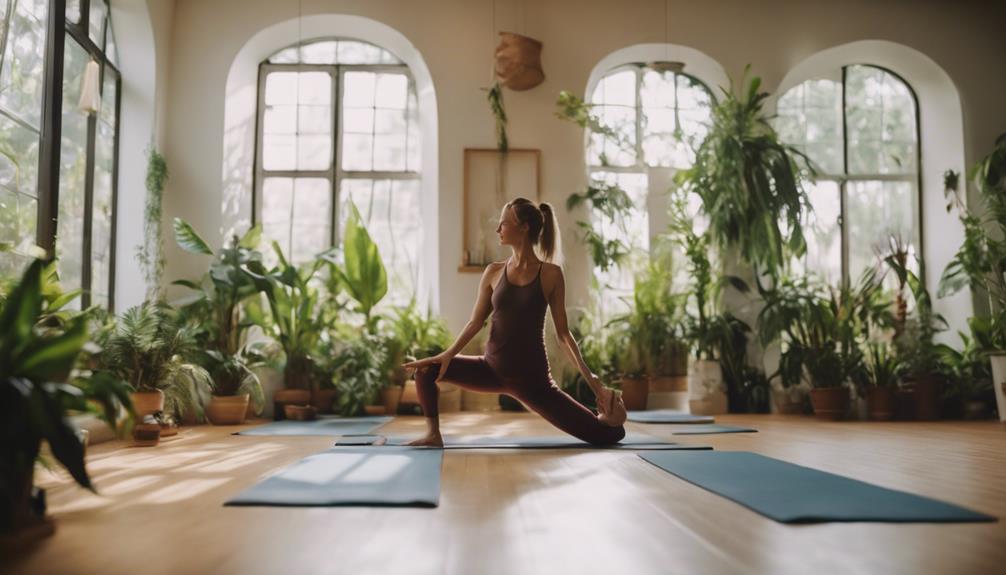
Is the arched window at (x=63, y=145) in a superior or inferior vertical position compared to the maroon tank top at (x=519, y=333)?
superior

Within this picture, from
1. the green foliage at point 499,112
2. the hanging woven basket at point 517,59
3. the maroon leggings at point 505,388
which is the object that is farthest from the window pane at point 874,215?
the maroon leggings at point 505,388

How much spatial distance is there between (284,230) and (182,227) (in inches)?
54.2

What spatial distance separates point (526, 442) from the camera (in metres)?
4.10

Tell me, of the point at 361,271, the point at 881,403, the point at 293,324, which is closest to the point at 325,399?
the point at 293,324

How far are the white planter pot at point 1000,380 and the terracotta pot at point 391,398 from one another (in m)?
4.29

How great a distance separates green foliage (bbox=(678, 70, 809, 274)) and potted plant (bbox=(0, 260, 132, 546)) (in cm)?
559

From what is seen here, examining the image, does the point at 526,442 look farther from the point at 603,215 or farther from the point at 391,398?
the point at 603,215

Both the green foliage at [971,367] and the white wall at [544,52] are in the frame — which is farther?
the white wall at [544,52]

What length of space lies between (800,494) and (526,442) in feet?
5.77

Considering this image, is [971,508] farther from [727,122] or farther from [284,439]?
[727,122]

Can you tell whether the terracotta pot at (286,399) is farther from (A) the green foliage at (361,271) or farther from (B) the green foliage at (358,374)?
(A) the green foliage at (361,271)

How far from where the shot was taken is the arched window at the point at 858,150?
784cm

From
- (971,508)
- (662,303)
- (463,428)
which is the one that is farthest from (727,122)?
(971,508)

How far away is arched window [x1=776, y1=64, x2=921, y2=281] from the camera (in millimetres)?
7836
